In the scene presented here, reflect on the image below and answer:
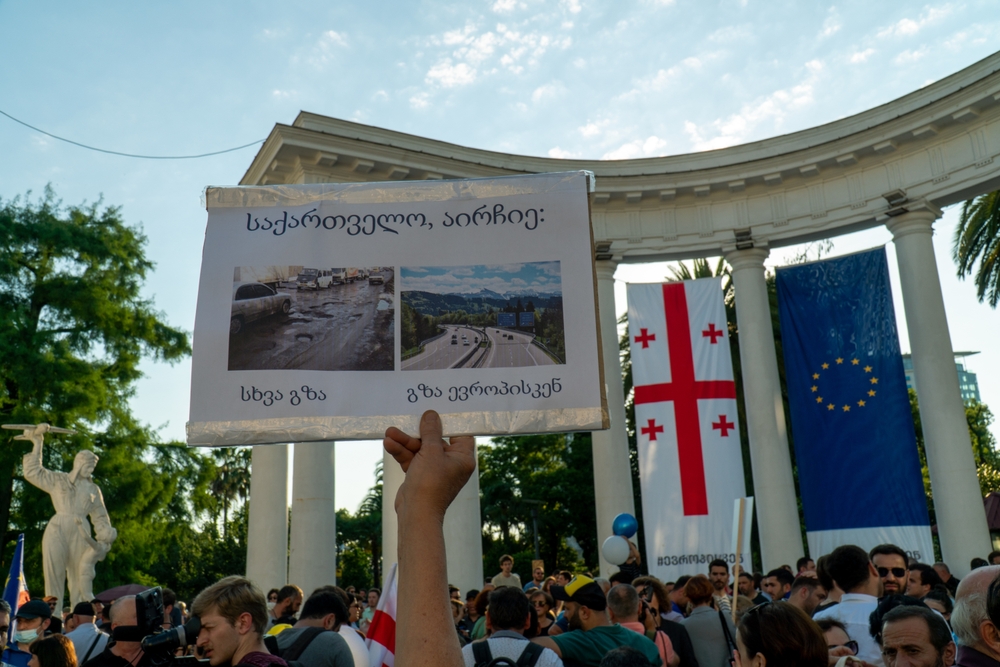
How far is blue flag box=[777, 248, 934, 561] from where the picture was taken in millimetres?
26312

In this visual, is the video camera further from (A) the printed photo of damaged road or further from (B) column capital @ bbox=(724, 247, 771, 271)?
(B) column capital @ bbox=(724, 247, 771, 271)

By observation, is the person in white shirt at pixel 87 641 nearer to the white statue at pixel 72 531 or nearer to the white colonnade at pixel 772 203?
the white colonnade at pixel 772 203

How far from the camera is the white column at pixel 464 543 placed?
25.9 metres

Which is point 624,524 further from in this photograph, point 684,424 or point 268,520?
point 268,520

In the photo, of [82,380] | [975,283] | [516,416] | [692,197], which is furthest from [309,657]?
[82,380]

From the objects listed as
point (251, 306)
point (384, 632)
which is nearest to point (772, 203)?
point (384, 632)

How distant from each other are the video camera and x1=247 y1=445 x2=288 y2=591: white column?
19527 mm

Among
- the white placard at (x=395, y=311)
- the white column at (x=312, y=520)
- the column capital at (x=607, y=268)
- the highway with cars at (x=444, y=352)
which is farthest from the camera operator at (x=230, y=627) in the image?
the column capital at (x=607, y=268)

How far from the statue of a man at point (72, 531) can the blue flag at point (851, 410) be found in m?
20.9

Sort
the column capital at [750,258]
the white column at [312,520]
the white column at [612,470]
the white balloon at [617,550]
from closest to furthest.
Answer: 1. the white balloon at [617,550]
2. the white column at [312,520]
3. the white column at [612,470]
4. the column capital at [750,258]

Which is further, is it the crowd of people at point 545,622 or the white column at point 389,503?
the white column at point 389,503

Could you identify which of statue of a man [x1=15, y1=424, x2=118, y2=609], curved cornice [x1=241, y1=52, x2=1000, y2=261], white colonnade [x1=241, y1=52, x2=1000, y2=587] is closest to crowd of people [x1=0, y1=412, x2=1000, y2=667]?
statue of a man [x1=15, y1=424, x2=118, y2=609]

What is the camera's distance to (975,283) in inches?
1389

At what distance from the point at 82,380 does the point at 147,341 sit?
17.4ft
